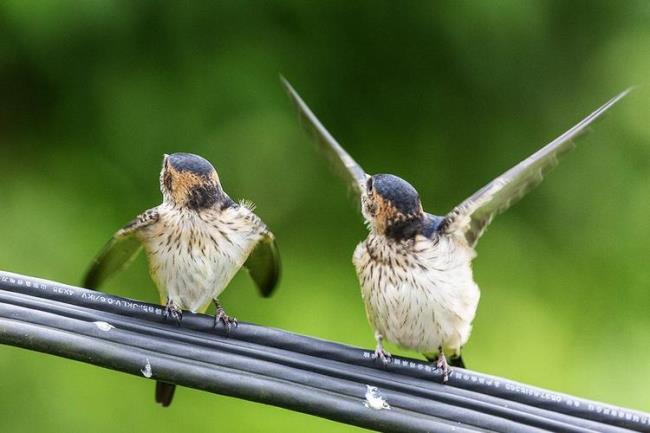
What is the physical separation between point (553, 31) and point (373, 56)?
99 cm

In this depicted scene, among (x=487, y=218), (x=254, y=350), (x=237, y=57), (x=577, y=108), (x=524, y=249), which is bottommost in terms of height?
(x=254, y=350)

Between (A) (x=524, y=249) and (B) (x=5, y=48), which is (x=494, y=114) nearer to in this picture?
(A) (x=524, y=249)

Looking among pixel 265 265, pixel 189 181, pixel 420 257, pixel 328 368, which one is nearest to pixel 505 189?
pixel 420 257

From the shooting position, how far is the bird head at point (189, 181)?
Answer: 4973 millimetres

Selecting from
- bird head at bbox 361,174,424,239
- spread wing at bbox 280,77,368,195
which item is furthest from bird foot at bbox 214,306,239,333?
spread wing at bbox 280,77,368,195

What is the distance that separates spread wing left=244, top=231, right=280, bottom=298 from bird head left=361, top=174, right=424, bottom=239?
594 millimetres

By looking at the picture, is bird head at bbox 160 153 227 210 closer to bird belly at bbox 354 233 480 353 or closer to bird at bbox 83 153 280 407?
bird at bbox 83 153 280 407

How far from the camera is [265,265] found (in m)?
5.42

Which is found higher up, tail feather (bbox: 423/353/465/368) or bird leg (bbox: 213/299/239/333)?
tail feather (bbox: 423/353/465/368)

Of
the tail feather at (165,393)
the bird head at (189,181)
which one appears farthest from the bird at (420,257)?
the tail feather at (165,393)

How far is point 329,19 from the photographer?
6.89 m

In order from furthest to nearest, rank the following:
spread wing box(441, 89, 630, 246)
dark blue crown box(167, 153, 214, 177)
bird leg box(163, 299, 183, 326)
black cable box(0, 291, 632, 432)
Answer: dark blue crown box(167, 153, 214, 177), spread wing box(441, 89, 630, 246), bird leg box(163, 299, 183, 326), black cable box(0, 291, 632, 432)

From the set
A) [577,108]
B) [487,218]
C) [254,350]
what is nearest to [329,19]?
[577,108]

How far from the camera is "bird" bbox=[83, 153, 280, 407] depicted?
4961 millimetres
